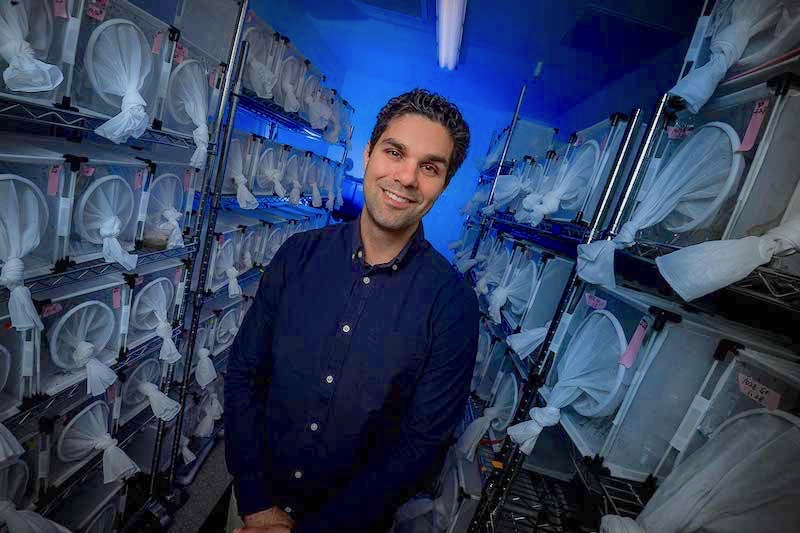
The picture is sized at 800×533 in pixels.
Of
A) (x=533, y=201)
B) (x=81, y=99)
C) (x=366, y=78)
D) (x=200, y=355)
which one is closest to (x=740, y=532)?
(x=533, y=201)

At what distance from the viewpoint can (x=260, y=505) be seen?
1275 mm

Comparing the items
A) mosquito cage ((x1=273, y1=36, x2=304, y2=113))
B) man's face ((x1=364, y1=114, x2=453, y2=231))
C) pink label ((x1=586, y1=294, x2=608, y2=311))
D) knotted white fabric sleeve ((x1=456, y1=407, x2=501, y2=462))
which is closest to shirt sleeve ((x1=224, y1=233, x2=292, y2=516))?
man's face ((x1=364, y1=114, x2=453, y2=231))

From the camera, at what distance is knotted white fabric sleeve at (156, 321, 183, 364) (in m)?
2.06

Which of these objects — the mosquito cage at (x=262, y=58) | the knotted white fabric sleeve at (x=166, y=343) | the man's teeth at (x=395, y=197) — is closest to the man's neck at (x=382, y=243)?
the man's teeth at (x=395, y=197)

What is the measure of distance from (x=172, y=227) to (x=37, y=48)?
968mm

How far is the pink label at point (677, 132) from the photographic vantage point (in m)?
1.51

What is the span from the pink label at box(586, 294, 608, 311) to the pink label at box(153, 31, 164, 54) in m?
2.38

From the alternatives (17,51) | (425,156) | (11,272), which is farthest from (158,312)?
(425,156)

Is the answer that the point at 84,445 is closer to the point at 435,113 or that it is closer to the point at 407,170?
the point at 407,170

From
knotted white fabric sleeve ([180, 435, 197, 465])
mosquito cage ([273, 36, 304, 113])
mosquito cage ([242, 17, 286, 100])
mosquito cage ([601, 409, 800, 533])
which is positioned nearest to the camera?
mosquito cage ([601, 409, 800, 533])

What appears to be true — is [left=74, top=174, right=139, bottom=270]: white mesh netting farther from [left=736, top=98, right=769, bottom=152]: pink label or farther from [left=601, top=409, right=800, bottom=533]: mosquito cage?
[left=736, top=98, right=769, bottom=152]: pink label

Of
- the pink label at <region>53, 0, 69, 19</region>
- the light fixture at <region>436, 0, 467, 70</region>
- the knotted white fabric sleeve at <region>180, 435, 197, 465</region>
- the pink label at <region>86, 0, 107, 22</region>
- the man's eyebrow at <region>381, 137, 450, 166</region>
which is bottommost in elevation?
the knotted white fabric sleeve at <region>180, 435, 197, 465</region>

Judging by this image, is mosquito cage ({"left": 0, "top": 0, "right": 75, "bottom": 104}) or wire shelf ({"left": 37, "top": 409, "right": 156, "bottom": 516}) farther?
wire shelf ({"left": 37, "top": 409, "right": 156, "bottom": 516})

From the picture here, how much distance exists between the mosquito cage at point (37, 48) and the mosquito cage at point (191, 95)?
1.70ft
